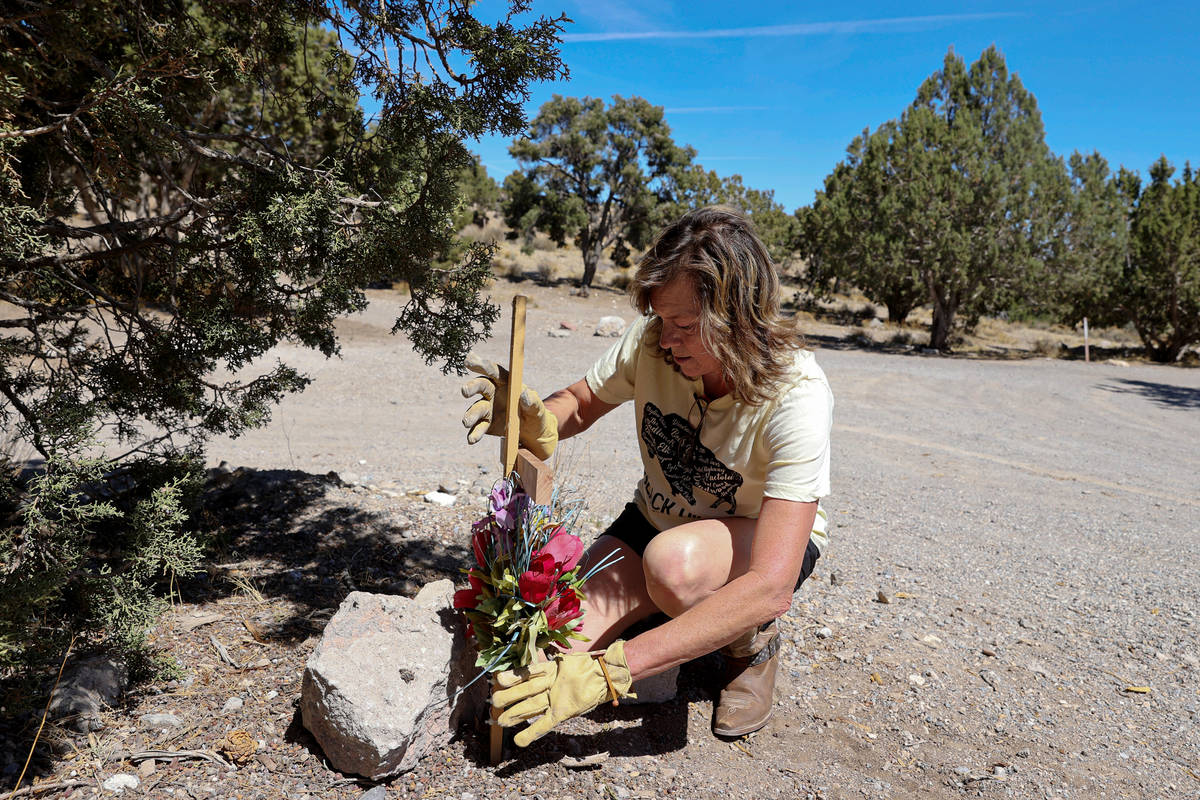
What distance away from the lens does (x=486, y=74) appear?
7.56 ft

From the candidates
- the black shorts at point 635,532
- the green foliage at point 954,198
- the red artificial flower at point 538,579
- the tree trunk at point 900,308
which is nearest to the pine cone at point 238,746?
the red artificial flower at point 538,579

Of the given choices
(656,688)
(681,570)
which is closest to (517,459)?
(681,570)

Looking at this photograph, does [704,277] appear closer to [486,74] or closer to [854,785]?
[486,74]

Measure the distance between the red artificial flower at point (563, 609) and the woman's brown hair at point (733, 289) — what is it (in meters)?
0.75

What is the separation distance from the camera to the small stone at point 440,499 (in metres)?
4.10

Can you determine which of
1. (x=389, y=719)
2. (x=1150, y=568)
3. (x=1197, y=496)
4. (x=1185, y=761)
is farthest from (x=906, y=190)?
(x=389, y=719)

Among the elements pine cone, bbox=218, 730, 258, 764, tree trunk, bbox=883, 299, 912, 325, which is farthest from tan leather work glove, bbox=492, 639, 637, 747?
tree trunk, bbox=883, 299, 912, 325

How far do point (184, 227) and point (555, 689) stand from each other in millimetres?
2024

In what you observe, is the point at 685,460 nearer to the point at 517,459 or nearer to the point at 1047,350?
the point at 517,459

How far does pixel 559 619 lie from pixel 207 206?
1746 millimetres

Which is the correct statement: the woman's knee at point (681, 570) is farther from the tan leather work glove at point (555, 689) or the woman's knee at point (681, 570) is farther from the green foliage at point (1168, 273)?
the green foliage at point (1168, 273)

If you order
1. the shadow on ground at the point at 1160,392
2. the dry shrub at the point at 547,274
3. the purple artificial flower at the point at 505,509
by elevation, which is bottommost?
the shadow on ground at the point at 1160,392

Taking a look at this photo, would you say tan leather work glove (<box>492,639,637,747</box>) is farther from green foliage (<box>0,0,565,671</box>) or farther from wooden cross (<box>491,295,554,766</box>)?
green foliage (<box>0,0,565,671</box>)

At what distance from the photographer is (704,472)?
2.44 metres
